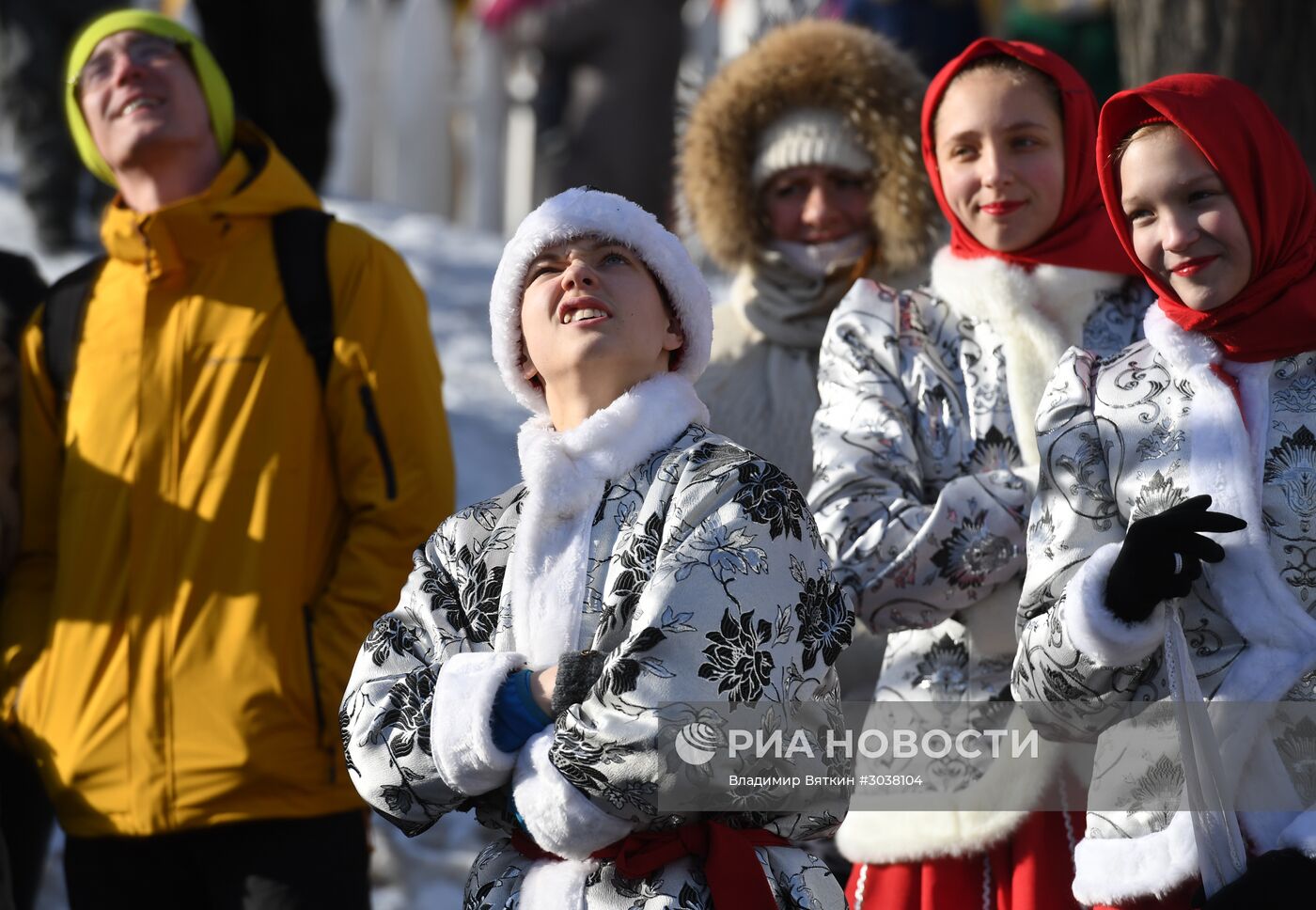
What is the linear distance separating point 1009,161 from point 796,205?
95 cm

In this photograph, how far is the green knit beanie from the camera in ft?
12.9

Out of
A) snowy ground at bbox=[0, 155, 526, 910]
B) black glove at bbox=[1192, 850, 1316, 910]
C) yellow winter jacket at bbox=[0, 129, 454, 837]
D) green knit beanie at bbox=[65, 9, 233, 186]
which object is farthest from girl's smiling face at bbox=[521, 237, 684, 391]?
snowy ground at bbox=[0, 155, 526, 910]

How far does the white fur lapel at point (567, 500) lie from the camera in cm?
254

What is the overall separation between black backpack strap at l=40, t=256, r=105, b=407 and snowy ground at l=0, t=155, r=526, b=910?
1.84 m

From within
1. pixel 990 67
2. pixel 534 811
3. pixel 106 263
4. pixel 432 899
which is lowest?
pixel 432 899

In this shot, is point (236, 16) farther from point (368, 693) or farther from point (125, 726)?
point (368, 693)

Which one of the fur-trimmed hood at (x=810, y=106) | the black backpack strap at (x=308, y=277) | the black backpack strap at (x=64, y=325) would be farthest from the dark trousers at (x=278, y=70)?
the black backpack strap at (x=308, y=277)

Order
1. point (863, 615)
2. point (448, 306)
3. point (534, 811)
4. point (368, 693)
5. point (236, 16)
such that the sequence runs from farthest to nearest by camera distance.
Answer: point (448, 306)
point (236, 16)
point (863, 615)
point (368, 693)
point (534, 811)

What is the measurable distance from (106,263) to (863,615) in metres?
1.79

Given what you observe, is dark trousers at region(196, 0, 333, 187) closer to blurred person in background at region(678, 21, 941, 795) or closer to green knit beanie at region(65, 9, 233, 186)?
green knit beanie at region(65, 9, 233, 186)

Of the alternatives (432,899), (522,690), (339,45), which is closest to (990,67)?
(522,690)

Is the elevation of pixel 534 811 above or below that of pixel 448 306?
above

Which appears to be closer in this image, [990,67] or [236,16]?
[990,67]

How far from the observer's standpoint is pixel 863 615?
9.73 feet
